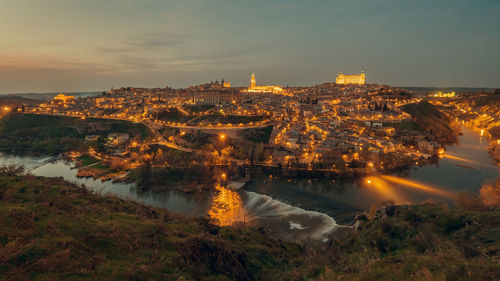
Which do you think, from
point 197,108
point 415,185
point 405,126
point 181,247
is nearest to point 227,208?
point 181,247

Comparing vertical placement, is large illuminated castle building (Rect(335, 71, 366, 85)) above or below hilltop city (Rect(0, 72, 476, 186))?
above

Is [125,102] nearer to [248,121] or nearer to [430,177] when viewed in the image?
[248,121]

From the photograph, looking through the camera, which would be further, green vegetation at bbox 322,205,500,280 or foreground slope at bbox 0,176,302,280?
green vegetation at bbox 322,205,500,280

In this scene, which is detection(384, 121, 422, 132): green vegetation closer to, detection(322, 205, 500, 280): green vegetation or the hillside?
detection(322, 205, 500, 280): green vegetation

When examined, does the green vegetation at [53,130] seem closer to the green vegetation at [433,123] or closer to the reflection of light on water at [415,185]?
the reflection of light on water at [415,185]

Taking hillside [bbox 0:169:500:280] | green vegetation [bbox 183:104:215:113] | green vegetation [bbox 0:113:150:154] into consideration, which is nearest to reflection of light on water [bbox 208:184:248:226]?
hillside [bbox 0:169:500:280]

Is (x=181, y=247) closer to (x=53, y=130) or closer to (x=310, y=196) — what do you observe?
(x=310, y=196)
